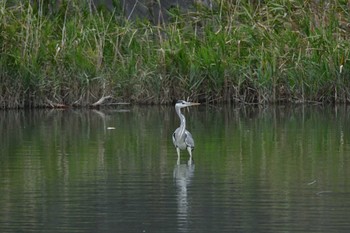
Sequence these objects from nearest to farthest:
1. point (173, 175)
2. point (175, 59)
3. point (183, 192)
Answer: point (183, 192), point (173, 175), point (175, 59)

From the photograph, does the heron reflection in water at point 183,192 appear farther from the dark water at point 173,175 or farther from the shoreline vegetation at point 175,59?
the shoreline vegetation at point 175,59

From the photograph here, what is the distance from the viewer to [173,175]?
13586mm

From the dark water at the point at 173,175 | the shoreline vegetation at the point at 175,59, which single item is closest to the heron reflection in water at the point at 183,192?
the dark water at the point at 173,175

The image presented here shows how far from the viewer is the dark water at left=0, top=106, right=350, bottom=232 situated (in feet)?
35.0

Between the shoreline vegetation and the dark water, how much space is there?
1.89 metres

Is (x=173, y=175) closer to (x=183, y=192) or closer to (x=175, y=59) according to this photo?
(x=183, y=192)

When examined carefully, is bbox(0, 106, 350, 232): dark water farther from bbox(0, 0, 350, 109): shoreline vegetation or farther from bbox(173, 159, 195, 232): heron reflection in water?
bbox(0, 0, 350, 109): shoreline vegetation

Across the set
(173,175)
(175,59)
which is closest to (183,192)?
(173,175)

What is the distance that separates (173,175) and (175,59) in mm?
10155

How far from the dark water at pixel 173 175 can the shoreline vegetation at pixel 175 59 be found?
6.21 feet

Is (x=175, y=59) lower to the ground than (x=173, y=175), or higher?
higher

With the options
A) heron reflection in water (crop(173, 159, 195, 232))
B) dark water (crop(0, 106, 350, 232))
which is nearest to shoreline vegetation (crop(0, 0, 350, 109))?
dark water (crop(0, 106, 350, 232))

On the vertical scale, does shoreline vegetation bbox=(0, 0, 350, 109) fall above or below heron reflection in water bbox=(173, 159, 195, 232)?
above

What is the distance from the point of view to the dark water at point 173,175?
35.0 ft
